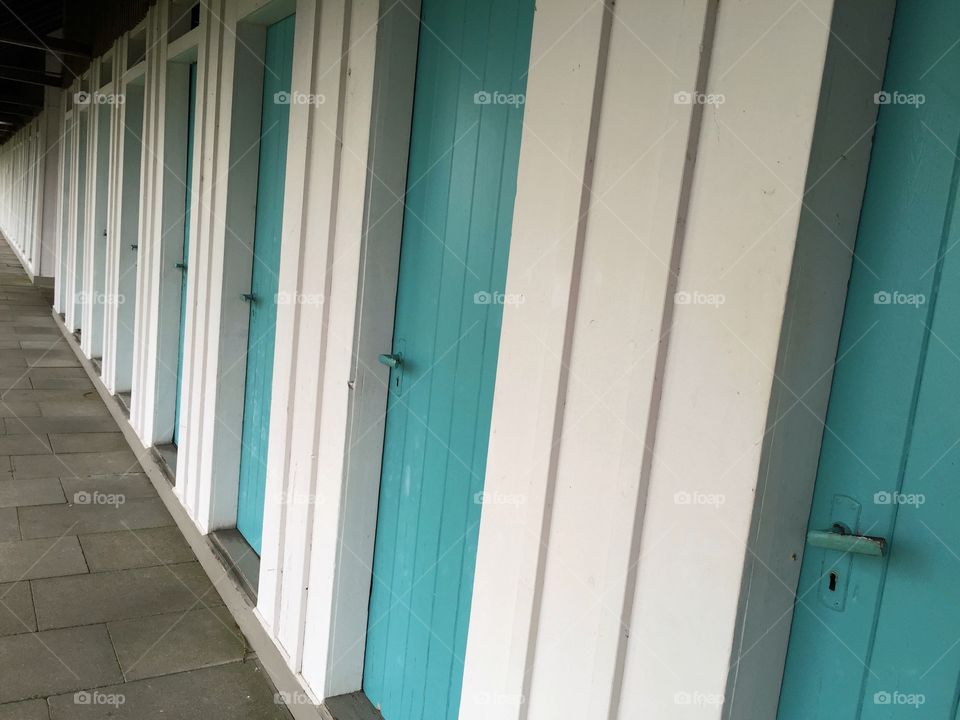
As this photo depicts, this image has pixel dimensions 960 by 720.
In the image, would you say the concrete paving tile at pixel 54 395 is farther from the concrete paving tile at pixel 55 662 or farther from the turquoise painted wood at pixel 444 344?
the turquoise painted wood at pixel 444 344

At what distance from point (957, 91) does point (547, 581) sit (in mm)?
1312

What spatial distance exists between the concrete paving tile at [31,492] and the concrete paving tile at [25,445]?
66cm

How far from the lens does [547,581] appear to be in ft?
6.18

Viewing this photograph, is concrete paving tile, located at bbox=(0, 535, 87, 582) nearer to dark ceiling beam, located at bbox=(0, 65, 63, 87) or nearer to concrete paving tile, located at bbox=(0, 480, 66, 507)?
concrete paving tile, located at bbox=(0, 480, 66, 507)

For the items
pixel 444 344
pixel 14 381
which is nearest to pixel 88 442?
pixel 14 381

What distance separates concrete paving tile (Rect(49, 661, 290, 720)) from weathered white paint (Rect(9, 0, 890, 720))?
53 centimetres

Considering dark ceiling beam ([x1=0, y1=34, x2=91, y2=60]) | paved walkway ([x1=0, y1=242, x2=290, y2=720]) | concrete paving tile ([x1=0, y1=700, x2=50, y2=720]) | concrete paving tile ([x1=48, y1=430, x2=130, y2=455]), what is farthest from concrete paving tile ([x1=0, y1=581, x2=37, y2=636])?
→ dark ceiling beam ([x1=0, y1=34, x2=91, y2=60])

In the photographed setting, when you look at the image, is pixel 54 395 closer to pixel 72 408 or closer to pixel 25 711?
pixel 72 408

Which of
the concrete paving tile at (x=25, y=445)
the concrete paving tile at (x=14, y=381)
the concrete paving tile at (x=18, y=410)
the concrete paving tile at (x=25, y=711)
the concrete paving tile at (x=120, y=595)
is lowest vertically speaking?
the concrete paving tile at (x=120, y=595)

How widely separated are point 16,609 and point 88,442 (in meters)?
2.85

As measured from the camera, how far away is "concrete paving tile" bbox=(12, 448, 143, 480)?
5.47 m

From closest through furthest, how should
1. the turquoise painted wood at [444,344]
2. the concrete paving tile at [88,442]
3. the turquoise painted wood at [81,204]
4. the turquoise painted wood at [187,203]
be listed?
the turquoise painted wood at [444,344] < the turquoise painted wood at [187,203] < the concrete paving tile at [88,442] < the turquoise painted wood at [81,204]

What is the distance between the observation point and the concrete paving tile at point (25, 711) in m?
2.90

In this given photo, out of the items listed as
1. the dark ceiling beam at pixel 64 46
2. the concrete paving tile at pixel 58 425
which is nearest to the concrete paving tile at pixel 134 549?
the concrete paving tile at pixel 58 425
